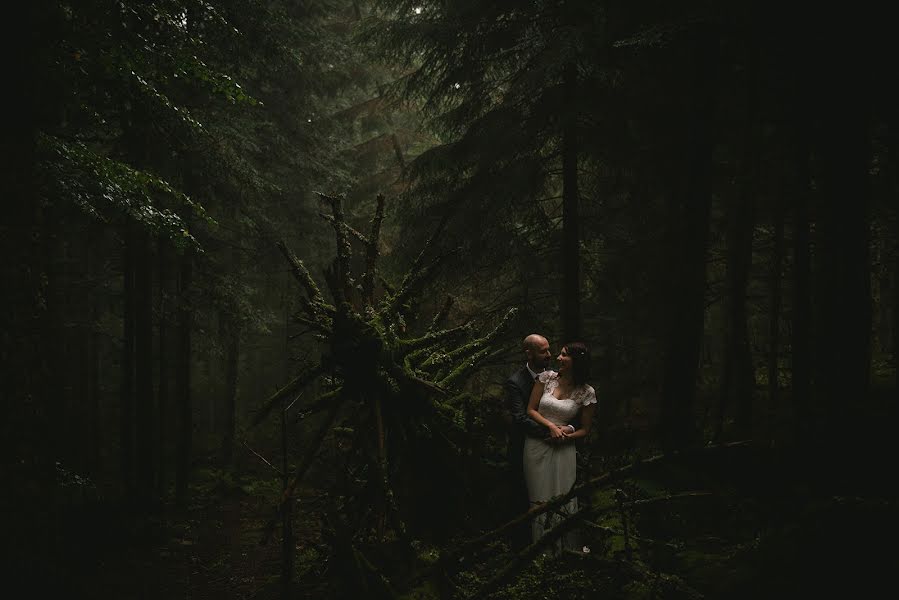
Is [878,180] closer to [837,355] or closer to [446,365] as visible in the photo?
[837,355]

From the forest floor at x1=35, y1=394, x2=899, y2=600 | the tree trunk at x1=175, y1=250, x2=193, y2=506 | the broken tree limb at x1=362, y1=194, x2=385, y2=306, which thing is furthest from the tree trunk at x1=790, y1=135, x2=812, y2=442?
the tree trunk at x1=175, y1=250, x2=193, y2=506

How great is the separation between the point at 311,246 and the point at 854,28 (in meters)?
17.1

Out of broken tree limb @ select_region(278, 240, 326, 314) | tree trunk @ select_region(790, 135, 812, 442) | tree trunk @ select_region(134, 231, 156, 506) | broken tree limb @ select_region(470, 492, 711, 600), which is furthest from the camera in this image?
tree trunk @ select_region(134, 231, 156, 506)

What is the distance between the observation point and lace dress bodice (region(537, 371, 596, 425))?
5457 mm

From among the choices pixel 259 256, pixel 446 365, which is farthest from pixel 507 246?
pixel 259 256

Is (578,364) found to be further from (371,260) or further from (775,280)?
(775,280)

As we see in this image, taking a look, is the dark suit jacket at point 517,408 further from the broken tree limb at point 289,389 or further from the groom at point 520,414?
the broken tree limb at point 289,389

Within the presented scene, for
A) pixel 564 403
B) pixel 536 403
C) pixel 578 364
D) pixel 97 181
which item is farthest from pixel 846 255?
pixel 97 181

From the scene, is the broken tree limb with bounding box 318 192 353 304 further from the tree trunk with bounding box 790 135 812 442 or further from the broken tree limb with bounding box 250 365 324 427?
the tree trunk with bounding box 790 135 812 442

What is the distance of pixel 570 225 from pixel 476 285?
8.47 feet

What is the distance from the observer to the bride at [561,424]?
5453 millimetres

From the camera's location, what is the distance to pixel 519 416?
572cm

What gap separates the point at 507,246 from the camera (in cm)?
1077

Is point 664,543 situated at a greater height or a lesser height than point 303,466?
lesser
